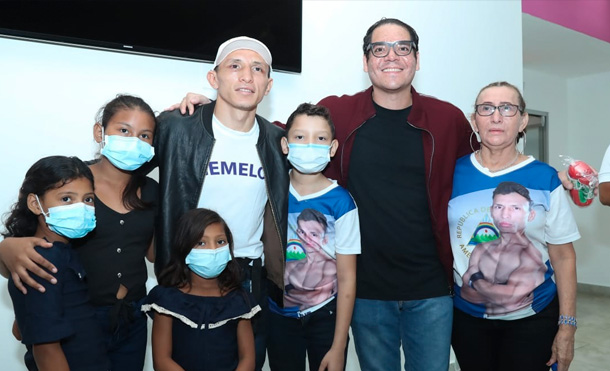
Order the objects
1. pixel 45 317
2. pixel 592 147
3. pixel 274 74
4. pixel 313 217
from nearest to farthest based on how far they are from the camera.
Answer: pixel 45 317 < pixel 313 217 < pixel 274 74 < pixel 592 147

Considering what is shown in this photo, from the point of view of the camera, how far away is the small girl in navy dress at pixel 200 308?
1778mm

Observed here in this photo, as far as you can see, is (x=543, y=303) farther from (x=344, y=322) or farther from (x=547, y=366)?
(x=344, y=322)

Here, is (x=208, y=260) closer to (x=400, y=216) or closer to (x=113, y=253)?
(x=113, y=253)

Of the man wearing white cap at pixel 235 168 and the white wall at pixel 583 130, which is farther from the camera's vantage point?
the white wall at pixel 583 130

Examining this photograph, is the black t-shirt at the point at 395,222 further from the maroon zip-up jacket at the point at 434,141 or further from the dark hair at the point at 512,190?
the dark hair at the point at 512,190

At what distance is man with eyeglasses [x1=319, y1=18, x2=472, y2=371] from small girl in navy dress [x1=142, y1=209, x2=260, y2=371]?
0.56 metres

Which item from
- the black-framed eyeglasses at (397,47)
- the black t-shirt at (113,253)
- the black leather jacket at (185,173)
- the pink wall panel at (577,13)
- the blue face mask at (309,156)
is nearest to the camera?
the black t-shirt at (113,253)

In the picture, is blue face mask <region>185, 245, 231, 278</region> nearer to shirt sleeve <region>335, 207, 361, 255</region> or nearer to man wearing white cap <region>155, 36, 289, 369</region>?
man wearing white cap <region>155, 36, 289, 369</region>

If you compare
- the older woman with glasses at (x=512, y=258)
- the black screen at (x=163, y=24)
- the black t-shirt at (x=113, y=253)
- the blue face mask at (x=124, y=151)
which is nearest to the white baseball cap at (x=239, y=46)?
the blue face mask at (x=124, y=151)

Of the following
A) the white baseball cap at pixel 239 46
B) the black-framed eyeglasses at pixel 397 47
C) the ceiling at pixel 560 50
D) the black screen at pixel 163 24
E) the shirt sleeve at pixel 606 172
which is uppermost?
the ceiling at pixel 560 50

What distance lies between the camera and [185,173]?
6.17 ft

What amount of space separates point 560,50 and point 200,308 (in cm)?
601

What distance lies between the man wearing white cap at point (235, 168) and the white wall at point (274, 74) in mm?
903

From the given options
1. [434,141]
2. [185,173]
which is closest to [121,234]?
[185,173]
